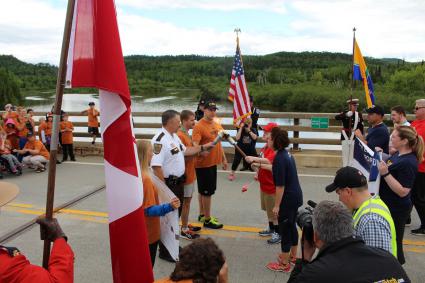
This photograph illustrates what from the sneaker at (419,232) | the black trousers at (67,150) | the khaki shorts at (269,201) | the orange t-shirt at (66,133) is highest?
the orange t-shirt at (66,133)

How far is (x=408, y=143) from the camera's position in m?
4.28

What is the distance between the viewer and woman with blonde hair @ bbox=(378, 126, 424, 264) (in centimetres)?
418

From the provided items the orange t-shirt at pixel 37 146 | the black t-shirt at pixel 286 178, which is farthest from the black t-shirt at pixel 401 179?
the orange t-shirt at pixel 37 146

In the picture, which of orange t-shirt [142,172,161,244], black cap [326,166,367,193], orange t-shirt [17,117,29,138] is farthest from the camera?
orange t-shirt [17,117,29,138]

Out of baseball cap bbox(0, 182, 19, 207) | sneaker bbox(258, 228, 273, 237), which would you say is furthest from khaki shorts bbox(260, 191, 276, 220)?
baseball cap bbox(0, 182, 19, 207)

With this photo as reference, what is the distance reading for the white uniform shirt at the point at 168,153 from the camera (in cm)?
495

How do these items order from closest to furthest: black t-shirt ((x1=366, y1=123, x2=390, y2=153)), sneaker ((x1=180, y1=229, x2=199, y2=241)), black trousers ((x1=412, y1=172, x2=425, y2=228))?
sneaker ((x1=180, y1=229, x2=199, y2=241)), black trousers ((x1=412, y1=172, x2=425, y2=228)), black t-shirt ((x1=366, y1=123, x2=390, y2=153))

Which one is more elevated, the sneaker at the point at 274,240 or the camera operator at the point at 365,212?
the camera operator at the point at 365,212

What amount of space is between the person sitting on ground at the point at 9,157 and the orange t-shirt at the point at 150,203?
689 cm

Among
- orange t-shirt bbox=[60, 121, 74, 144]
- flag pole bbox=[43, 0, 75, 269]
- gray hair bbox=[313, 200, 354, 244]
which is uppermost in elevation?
flag pole bbox=[43, 0, 75, 269]

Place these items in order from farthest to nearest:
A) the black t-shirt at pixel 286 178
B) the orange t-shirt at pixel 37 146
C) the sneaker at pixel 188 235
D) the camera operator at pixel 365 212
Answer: the orange t-shirt at pixel 37 146 → the sneaker at pixel 188 235 → the black t-shirt at pixel 286 178 → the camera operator at pixel 365 212

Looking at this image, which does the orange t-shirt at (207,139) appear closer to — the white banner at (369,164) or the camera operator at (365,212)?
the white banner at (369,164)

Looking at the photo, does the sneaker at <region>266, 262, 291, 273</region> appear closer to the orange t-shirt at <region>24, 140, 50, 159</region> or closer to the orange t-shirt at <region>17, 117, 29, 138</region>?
the orange t-shirt at <region>24, 140, 50, 159</region>

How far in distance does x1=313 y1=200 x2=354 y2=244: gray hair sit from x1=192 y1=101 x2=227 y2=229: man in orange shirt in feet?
11.4
